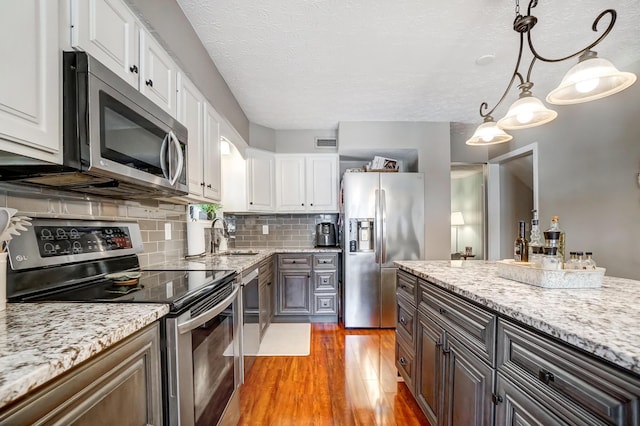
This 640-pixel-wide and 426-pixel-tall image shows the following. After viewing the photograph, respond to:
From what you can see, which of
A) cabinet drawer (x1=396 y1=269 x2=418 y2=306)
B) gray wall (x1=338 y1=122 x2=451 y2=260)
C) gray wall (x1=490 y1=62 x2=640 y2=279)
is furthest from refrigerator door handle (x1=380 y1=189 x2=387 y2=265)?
gray wall (x1=490 y1=62 x2=640 y2=279)

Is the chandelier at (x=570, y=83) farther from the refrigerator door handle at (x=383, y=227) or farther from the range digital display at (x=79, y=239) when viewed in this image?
the range digital display at (x=79, y=239)

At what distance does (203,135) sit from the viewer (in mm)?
2141

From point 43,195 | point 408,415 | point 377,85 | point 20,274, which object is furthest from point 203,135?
point 408,415

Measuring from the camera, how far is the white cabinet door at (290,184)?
12.6ft

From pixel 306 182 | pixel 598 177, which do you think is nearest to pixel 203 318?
pixel 306 182

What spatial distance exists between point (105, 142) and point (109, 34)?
473 millimetres

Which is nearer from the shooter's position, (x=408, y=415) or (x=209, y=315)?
(x=209, y=315)

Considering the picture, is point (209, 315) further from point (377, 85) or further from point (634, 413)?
point (377, 85)

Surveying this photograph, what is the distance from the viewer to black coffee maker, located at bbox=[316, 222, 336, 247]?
3881mm

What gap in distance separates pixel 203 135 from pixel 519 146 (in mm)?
3754

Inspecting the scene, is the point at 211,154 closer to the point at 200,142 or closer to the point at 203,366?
the point at 200,142

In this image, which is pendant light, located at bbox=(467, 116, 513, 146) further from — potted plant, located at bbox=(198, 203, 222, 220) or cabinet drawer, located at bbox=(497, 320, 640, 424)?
potted plant, located at bbox=(198, 203, 222, 220)

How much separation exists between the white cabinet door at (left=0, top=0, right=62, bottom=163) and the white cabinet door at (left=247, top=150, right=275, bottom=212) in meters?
2.67

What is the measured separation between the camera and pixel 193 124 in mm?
1955
